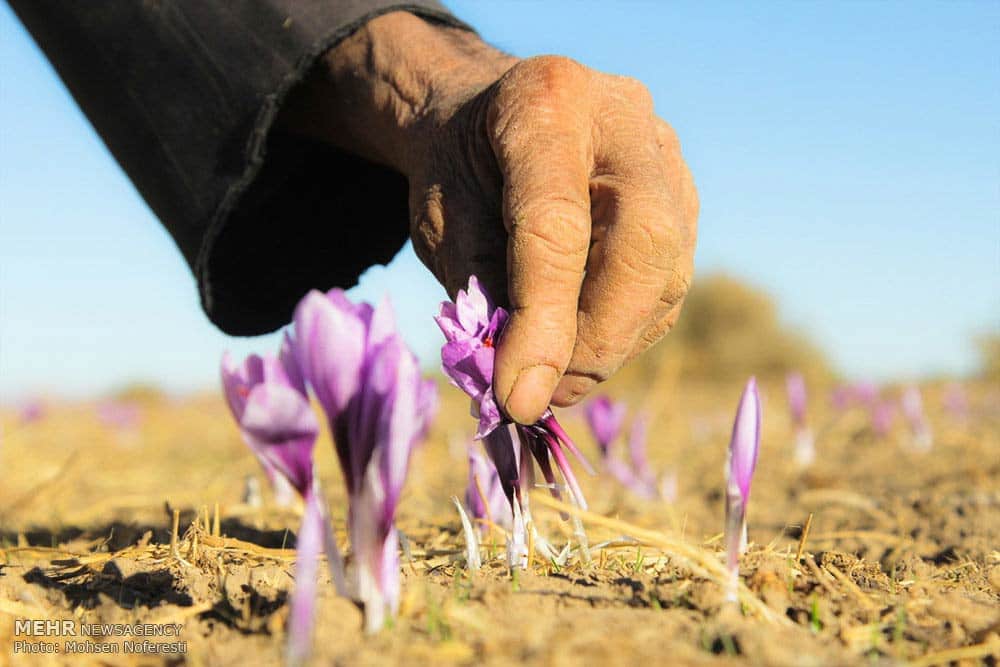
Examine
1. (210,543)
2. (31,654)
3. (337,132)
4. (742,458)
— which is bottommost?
(31,654)

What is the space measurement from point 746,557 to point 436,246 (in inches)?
41.0

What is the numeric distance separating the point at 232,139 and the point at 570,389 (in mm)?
1196

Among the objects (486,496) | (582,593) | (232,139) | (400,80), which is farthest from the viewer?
(486,496)

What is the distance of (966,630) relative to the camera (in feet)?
5.10

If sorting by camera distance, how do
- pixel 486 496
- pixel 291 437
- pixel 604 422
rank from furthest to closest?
1. pixel 604 422
2. pixel 486 496
3. pixel 291 437

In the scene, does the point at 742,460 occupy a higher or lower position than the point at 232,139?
lower

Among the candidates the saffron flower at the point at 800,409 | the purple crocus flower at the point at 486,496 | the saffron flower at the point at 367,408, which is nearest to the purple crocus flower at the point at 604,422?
the purple crocus flower at the point at 486,496

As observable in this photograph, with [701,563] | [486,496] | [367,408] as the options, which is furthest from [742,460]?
[486,496]

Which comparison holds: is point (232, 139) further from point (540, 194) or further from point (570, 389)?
point (570, 389)

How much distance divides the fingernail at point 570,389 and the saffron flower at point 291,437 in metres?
0.83

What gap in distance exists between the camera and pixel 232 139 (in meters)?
2.45

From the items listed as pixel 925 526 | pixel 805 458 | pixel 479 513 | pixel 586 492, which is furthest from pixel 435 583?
pixel 805 458

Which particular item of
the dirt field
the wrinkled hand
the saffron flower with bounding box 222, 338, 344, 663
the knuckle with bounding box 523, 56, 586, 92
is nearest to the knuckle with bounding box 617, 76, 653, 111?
the wrinkled hand

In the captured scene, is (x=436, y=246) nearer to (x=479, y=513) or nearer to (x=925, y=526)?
(x=479, y=513)
